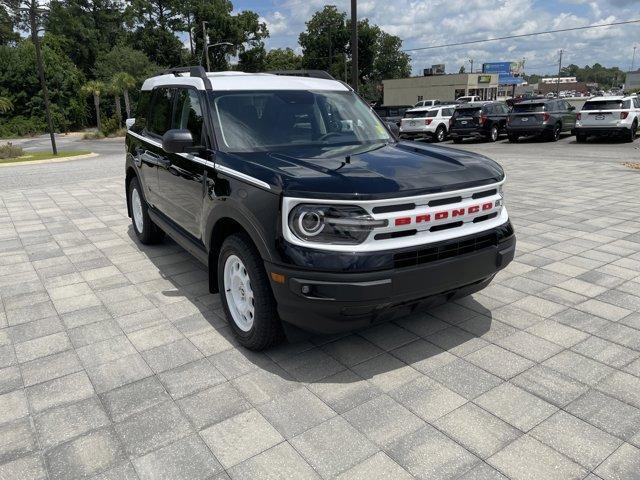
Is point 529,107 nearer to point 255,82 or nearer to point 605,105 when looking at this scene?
point 605,105

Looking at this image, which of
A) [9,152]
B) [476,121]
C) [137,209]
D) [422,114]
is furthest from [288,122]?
[9,152]

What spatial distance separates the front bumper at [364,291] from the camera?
9.64ft

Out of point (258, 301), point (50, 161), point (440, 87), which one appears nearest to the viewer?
point (258, 301)

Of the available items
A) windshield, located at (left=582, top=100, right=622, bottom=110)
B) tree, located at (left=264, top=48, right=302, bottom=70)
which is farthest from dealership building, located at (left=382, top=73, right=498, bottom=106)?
windshield, located at (left=582, top=100, right=622, bottom=110)

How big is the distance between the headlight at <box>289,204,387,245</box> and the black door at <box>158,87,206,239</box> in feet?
4.45

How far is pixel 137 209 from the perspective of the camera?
674 centimetres

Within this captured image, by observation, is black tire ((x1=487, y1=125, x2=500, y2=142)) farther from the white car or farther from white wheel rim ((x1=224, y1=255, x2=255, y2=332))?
white wheel rim ((x1=224, y1=255, x2=255, y2=332))

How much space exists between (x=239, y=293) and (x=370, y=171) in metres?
1.36

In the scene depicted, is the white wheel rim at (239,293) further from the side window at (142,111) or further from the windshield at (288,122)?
the side window at (142,111)

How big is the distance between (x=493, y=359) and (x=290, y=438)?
159 centimetres

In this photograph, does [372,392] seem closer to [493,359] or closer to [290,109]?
[493,359]

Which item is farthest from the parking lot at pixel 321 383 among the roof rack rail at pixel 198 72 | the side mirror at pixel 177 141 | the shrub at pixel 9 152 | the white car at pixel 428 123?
the white car at pixel 428 123

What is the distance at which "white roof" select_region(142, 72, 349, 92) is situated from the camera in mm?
4301

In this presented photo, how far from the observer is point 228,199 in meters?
3.58
